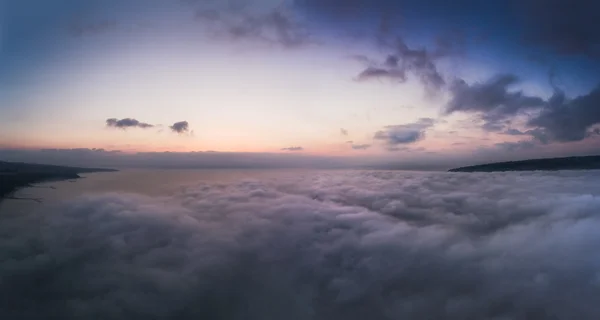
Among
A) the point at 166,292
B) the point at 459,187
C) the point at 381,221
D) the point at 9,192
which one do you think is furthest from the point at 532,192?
the point at 9,192

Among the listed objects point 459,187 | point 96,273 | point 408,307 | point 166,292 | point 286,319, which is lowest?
point 286,319

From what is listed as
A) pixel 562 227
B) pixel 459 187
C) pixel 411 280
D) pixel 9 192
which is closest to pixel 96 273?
pixel 9 192

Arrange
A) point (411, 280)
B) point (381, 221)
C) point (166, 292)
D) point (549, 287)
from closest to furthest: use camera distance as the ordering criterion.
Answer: point (166, 292) → point (549, 287) → point (411, 280) → point (381, 221)

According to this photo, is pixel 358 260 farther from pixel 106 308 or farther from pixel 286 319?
pixel 106 308

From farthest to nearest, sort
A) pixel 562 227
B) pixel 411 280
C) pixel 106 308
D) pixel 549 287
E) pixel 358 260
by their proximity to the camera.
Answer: pixel 562 227 → pixel 358 260 → pixel 411 280 → pixel 549 287 → pixel 106 308

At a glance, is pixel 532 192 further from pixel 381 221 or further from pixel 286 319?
pixel 286 319

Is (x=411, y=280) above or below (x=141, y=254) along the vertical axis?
below

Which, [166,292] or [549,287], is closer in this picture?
[166,292]

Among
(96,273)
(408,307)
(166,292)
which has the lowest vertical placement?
(408,307)

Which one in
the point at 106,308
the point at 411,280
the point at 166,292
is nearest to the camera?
the point at 106,308
